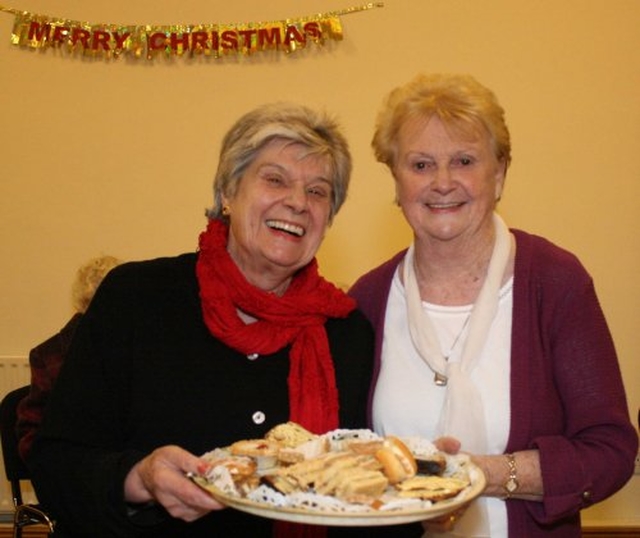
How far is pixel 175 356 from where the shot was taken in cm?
201

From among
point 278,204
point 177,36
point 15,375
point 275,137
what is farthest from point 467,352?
point 15,375

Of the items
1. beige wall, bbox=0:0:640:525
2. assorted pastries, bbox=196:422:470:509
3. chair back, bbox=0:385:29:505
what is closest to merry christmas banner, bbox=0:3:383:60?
beige wall, bbox=0:0:640:525

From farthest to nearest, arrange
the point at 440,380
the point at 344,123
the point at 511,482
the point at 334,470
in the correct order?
the point at 344,123 → the point at 440,380 → the point at 511,482 → the point at 334,470

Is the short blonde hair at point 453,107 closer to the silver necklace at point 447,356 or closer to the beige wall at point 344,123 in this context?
the silver necklace at point 447,356

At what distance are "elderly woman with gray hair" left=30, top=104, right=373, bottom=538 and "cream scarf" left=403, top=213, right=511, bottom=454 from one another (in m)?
0.19

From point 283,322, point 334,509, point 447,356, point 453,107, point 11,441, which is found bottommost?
point 11,441

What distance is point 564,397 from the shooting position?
2.11 m

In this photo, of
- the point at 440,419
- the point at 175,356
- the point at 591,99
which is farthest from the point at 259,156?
the point at 591,99

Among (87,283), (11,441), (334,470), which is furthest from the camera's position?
(87,283)

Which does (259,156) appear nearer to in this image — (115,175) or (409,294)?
(409,294)

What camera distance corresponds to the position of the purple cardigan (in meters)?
2.00

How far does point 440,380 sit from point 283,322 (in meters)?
0.45

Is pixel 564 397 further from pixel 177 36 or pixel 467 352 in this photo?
pixel 177 36

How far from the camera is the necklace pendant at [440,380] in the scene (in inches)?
87.1
